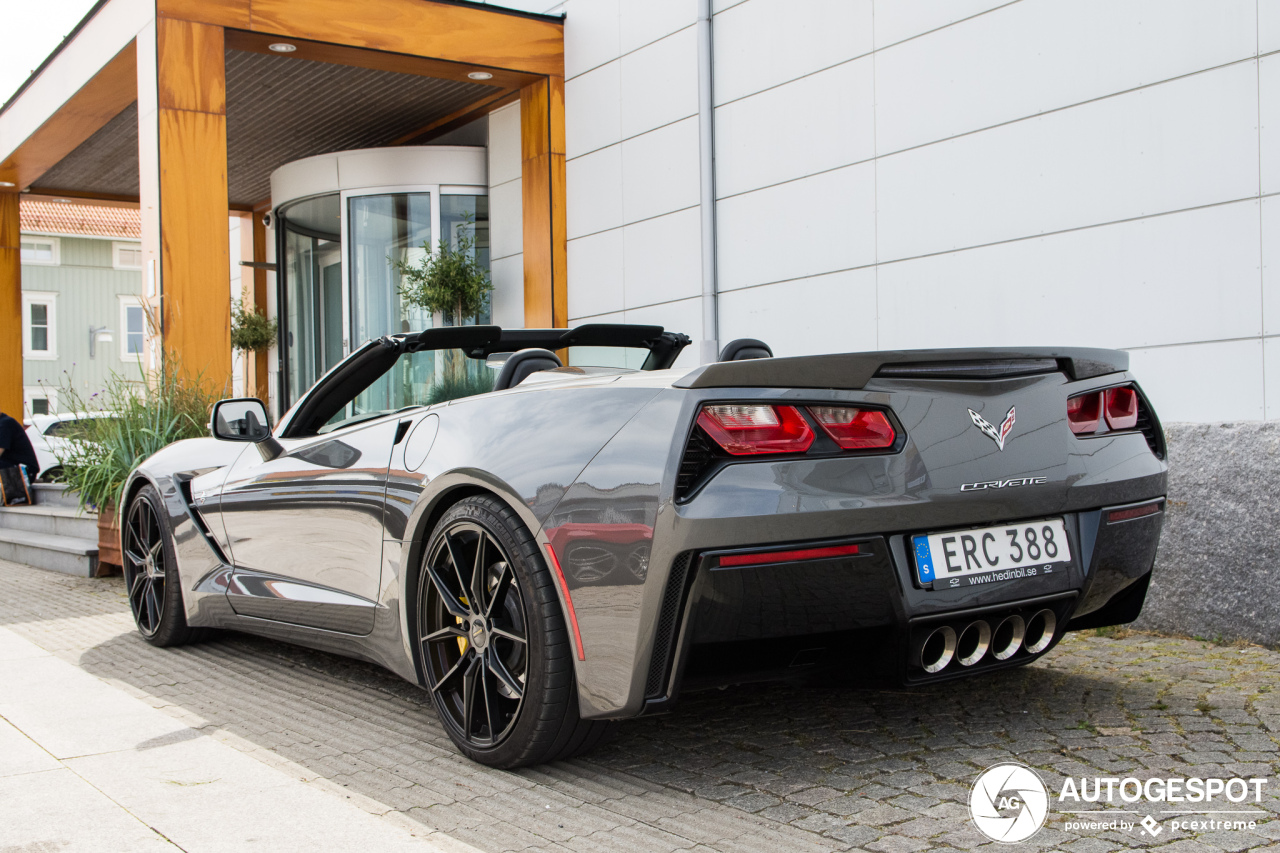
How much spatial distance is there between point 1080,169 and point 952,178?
2.98 ft

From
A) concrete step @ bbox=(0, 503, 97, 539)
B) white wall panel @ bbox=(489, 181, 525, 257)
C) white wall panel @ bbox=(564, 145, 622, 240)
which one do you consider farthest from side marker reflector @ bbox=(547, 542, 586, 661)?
white wall panel @ bbox=(489, 181, 525, 257)

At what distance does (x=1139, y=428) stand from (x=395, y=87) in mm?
9724

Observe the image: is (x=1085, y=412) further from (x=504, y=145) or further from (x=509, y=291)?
(x=504, y=145)

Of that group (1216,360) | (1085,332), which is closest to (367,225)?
(1085,332)

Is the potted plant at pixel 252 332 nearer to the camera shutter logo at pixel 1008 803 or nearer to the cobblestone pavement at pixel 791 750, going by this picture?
the cobblestone pavement at pixel 791 750

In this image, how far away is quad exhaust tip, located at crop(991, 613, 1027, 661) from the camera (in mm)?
2859

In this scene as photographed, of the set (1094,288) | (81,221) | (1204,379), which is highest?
(81,221)

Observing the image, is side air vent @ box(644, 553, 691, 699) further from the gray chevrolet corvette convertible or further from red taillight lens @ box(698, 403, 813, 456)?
red taillight lens @ box(698, 403, 813, 456)

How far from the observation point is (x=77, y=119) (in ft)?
40.8

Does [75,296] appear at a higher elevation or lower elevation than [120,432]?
higher

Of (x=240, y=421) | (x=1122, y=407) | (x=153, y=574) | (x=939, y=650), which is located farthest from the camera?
(x=153, y=574)

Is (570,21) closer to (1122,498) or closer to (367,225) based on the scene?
(367,225)

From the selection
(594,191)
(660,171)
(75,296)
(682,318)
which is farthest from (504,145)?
(75,296)

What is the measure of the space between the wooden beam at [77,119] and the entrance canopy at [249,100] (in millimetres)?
33
